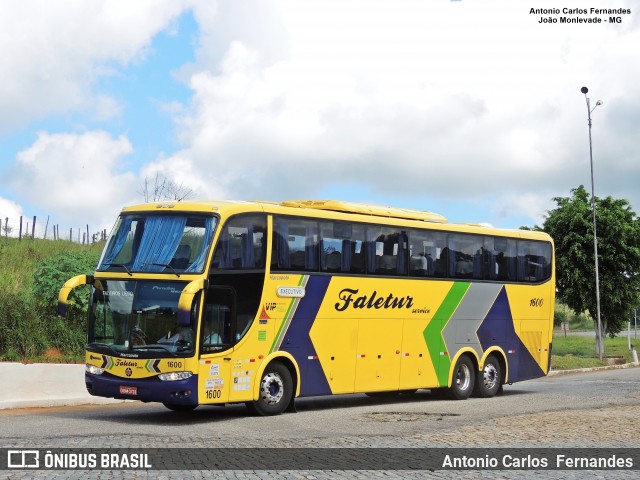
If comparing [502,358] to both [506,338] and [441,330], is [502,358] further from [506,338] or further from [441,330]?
[441,330]

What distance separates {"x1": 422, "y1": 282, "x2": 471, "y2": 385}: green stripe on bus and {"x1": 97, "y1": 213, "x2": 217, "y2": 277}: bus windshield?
7.09 metres

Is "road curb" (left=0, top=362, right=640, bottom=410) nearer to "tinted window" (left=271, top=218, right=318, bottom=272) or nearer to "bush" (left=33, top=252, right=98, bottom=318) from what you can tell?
"bush" (left=33, top=252, right=98, bottom=318)

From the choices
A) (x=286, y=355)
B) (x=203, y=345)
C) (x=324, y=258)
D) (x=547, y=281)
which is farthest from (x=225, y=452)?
(x=547, y=281)

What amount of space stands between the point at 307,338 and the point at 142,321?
3.60 meters

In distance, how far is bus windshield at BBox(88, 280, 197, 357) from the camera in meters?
17.1

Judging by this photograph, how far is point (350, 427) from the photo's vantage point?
16469 millimetres

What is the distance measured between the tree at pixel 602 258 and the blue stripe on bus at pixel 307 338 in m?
31.0

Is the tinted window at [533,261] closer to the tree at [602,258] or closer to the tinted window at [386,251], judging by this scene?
the tinted window at [386,251]

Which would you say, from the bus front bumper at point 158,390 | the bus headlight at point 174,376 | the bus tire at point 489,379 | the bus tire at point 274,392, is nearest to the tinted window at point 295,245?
the bus tire at point 274,392

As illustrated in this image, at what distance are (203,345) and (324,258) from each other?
358 cm

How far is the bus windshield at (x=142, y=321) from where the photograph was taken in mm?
17125

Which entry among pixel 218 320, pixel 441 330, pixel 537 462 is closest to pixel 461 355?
pixel 441 330

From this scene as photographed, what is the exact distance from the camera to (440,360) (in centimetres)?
2311

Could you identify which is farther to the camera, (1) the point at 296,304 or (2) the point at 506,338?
(2) the point at 506,338
